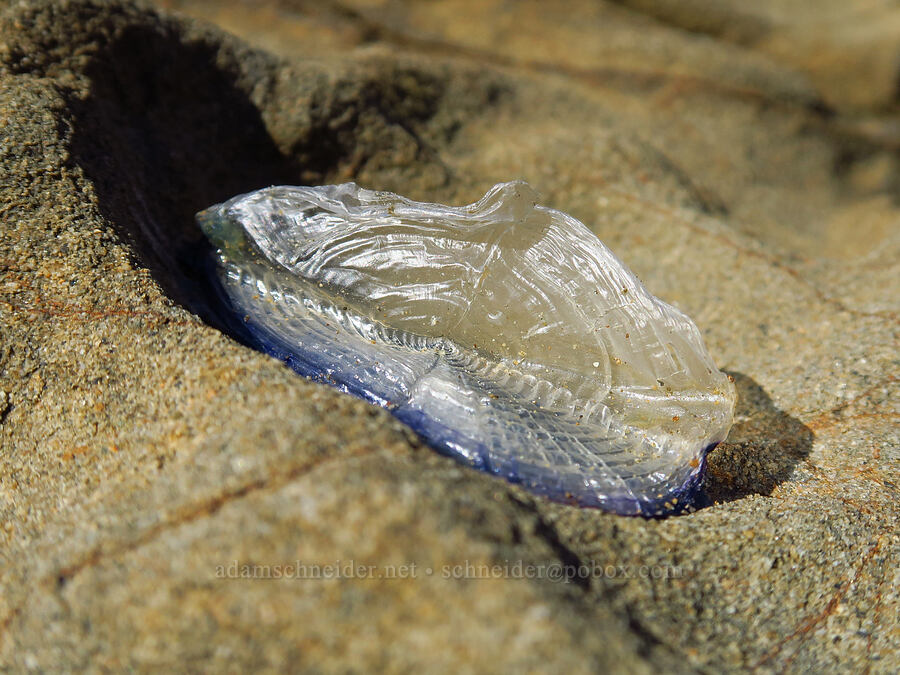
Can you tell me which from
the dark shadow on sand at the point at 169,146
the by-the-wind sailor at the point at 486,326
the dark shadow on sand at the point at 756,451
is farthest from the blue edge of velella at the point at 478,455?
the dark shadow on sand at the point at 169,146

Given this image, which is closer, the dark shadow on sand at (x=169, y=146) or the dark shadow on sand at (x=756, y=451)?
the dark shadow on sand at (x=756, y=451)

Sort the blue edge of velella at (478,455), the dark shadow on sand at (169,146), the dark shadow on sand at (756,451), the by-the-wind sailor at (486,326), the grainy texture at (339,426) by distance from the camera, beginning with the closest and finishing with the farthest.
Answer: the grainy texture at (339,426) < the blue edge of velella at (478,455) < the by-the-wind sailor at (486,326) < the dark shadow on sand at (756,451) < the dark shadow on sand at (169,146)

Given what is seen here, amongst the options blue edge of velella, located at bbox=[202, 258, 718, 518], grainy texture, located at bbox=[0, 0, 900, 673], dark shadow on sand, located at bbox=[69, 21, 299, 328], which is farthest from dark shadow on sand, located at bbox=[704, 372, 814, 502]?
dark shadow on sand, located at bbox=[69, 21, 299, 328]

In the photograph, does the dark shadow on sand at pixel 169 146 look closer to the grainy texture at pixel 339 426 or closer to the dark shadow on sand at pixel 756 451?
the grainy texture at pixel 339 426

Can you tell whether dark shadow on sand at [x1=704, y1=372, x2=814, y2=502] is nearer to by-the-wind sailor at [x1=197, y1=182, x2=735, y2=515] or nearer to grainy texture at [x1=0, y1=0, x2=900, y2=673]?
grainy texture at [x1=0, y1=0, x2=900, y2=673]

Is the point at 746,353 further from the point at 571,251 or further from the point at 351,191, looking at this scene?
the point at 351,191

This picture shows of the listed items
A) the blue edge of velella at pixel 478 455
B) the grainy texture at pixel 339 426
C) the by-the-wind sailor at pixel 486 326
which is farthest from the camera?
the by-the-wind sailor at pixel 486 326

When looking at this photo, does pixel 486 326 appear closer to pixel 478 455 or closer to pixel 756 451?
pixel 478 455
